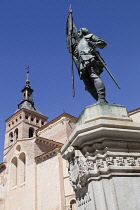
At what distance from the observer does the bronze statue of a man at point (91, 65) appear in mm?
4361

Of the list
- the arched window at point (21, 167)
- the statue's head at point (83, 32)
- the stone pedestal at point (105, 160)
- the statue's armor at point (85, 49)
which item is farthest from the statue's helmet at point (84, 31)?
the arched window at point (21, 167)

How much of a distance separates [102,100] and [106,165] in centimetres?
129

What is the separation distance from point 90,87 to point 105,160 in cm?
171

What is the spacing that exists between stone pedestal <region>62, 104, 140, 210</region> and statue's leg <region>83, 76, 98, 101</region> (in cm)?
64

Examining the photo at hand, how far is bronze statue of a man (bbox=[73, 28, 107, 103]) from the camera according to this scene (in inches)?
172

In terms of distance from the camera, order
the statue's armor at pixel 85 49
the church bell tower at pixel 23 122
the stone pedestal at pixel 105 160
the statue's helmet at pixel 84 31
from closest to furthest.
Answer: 1. the stone pedestal at pixel 105 160
2. the statue's armor at pixel 85 49
3. the statue's helmet at pixel 84 31
4. the church bell tower at pixel 23 122

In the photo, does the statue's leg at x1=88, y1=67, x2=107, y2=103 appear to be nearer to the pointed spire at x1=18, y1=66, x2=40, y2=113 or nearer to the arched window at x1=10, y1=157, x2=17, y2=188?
the arched window at x1=10, y1=157, x2=17, y2=188

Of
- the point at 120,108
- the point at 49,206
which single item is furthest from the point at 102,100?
the point at 49,206

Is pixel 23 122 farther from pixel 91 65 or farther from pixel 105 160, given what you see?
pixel 105 160

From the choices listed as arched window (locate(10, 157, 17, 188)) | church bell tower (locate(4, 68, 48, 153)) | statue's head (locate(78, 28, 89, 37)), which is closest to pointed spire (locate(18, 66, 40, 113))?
church bell tower (locate(4, 68, 48, 153))

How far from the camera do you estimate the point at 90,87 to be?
4.70 meters

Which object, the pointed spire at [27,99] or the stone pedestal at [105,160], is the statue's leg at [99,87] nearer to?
→ the stone pedestal at [105,160]

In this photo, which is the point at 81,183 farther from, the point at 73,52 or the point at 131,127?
the point at 73,52

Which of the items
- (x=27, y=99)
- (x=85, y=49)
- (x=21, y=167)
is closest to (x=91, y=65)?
(x=85, y=49)
